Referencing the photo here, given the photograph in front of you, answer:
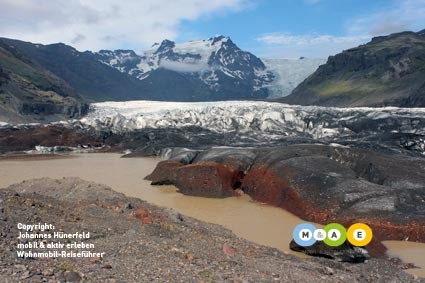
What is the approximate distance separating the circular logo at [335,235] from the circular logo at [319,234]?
14cm

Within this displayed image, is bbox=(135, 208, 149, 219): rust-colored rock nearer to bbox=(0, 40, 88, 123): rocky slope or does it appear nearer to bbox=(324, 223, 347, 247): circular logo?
bbox=(324, 223, 347, 247): circular logo

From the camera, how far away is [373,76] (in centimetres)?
12150

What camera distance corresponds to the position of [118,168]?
27766 millimetres

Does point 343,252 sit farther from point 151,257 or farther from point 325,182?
point 325,182

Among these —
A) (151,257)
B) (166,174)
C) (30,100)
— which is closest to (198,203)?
(166,174)

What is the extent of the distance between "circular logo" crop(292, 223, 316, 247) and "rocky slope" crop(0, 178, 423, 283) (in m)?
0.40

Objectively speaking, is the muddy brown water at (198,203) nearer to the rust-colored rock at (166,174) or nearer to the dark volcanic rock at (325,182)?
the rust-colored rock at (166,174)

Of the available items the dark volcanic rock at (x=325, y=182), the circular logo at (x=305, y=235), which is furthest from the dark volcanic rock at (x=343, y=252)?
the dark volcanic rock at (x=325, y=182)

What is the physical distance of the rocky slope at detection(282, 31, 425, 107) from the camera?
10206cm

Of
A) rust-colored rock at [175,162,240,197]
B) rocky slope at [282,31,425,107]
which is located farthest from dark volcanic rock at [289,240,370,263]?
rocky slope at [282,31,425,107]

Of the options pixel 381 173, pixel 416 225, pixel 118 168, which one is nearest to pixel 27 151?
pixel 118 168

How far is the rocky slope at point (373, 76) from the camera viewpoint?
335 feet

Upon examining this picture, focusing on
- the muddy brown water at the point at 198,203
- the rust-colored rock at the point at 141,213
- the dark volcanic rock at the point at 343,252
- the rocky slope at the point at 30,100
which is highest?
the rocky slope at the point at 30,100

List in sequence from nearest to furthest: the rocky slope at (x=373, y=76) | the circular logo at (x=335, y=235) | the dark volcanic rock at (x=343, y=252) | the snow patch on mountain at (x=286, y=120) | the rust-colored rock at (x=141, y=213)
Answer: the circular logo at (x=335, y=235) → the dark volcanic rock at (x=343, y=252) → the rust-colored rock at (x=141, y=213) → the snow patch on mountain at (x=286, y=120) → the rocky slope at (x=373, y=76)
